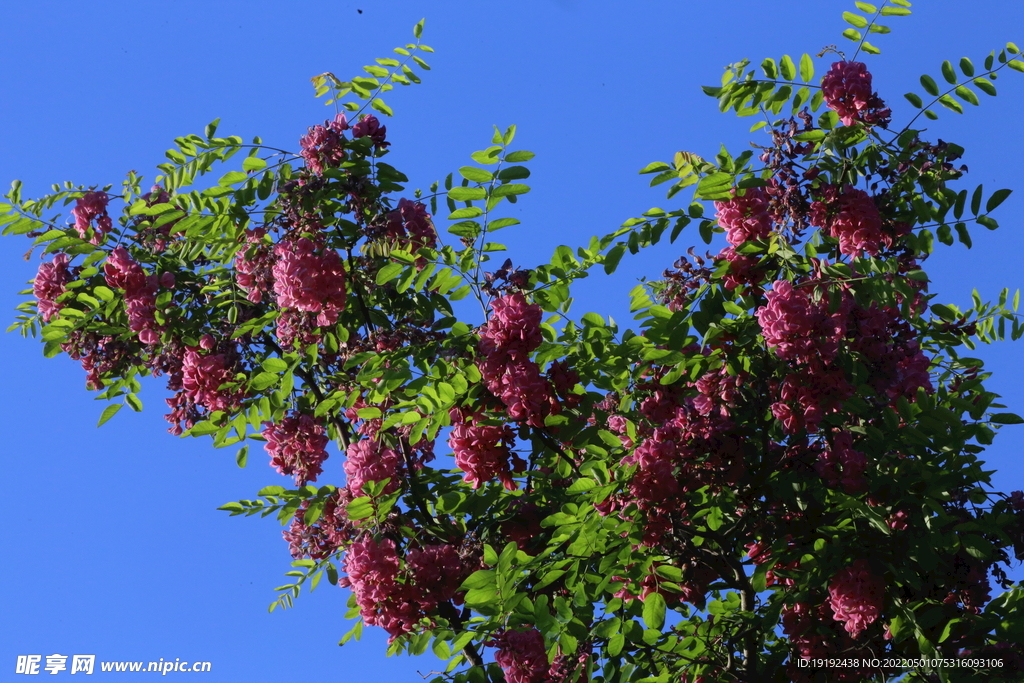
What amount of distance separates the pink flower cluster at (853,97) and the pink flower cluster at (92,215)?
14.2ft

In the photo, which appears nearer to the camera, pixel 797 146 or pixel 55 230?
pixel 797 146

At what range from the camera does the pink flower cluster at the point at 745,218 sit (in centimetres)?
464

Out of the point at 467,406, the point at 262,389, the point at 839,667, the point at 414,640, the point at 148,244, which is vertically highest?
the point at 148,244

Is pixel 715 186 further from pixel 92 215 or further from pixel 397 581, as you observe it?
pixel 92 215

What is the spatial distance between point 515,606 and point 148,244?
3326 mm

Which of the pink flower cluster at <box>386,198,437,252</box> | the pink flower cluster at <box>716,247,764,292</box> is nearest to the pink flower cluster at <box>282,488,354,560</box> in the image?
the pink flower cluster at <box>386,198,437,252</box>

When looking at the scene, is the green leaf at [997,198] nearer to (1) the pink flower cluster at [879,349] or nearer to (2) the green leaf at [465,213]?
(1) the pink flower cluster at [879,349]

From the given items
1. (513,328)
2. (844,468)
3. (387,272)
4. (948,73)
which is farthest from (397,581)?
(948,73)

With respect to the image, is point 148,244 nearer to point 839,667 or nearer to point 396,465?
point 396,465

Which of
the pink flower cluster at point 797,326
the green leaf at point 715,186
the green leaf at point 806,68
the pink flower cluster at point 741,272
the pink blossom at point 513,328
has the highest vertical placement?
the green leaf at point 806,68

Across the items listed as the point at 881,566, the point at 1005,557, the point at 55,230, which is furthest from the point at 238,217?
the point at 1005,557

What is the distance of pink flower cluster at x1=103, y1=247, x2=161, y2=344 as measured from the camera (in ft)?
18.5

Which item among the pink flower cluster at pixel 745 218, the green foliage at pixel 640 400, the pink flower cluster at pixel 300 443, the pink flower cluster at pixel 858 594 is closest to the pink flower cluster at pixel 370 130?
the green foliage at pixel 640 400

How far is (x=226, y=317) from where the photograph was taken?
5914 millimetres
